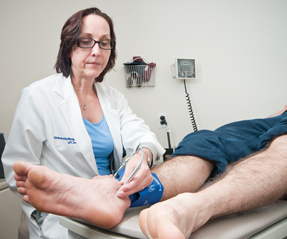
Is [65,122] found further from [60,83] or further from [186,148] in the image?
[186,148]

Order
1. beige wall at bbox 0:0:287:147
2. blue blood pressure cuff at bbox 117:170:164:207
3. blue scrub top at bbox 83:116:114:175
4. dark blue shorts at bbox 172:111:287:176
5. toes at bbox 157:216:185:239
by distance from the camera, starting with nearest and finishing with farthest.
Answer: toes at bbox 157:216:185:239
blue blood pressure cuff at bbox 117:170:164:207
dark blue shorts at bbox 172:111:287:176
blue scrub top at bbox 83:116:114:175
beige wall at bbox 0:0:287:147

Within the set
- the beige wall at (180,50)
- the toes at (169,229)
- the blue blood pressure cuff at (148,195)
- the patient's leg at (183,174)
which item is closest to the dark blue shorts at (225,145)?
the patient's leg at (183,174)

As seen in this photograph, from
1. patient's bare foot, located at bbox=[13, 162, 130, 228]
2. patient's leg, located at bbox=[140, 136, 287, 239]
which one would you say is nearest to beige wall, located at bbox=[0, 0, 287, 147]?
patient's bare foot, located at bbox=[13, 162, 130, 228]

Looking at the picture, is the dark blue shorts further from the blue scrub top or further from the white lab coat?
the blue scrub top

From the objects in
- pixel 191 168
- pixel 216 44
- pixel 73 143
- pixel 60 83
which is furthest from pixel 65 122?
pixel 216 44

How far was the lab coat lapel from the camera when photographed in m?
1.01

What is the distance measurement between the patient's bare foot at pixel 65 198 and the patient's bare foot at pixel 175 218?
11 centimetres

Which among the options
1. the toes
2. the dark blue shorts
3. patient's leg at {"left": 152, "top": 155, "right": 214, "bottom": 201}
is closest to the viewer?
the toes

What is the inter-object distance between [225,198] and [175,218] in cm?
22

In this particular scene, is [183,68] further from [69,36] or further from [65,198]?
[65,198]

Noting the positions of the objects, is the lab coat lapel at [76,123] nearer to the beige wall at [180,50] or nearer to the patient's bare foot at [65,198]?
the patient's bare foot at [65,198]

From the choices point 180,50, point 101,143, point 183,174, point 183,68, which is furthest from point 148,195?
point 180,50

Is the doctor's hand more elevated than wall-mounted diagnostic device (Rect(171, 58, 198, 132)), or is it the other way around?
wall-mounted diagnostic device (Rect(171, 58, 198, 132))

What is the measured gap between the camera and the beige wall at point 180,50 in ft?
5.06
